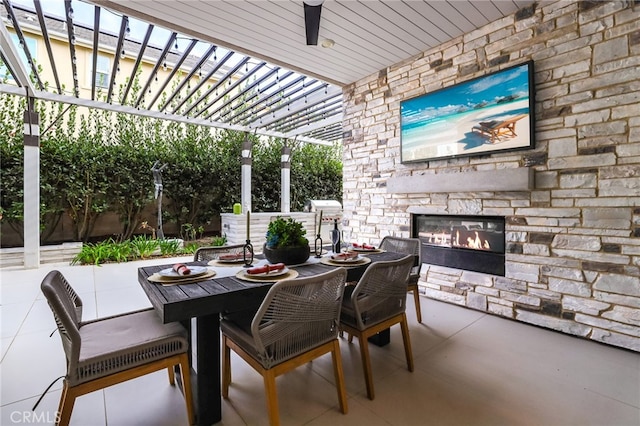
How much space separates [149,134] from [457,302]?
22.4ft

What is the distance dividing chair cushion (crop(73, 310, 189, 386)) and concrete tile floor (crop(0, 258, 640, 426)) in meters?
0.45

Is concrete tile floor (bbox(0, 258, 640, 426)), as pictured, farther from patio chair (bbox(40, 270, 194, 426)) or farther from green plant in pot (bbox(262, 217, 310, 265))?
green plant in pot (bbox(262, 217, 310, 265))

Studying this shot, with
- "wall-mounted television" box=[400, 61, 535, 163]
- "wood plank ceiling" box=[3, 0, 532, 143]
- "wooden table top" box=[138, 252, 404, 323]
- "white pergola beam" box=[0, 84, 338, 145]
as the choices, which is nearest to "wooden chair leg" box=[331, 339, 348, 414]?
"wooden table top" box=[138, 252, 404, 323]

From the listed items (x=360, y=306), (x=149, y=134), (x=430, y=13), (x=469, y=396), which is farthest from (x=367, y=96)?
(x=149, y=134)

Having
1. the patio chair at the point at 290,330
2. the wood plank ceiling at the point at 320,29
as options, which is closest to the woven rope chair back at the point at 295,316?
the patio chair at the point at 290,330

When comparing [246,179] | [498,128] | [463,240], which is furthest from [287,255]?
[246,179]

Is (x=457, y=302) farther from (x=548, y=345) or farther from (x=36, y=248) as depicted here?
(x=36, y=248)

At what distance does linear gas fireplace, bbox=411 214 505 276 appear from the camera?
3.08 metres

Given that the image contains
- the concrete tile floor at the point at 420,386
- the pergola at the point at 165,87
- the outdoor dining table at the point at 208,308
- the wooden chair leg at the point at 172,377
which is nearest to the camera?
the outdoor dining table at the point at 208,308

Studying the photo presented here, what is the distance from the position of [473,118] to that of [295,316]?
2786mm

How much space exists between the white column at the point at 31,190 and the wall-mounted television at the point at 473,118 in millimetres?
5457

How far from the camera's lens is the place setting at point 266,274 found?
166 centimetres

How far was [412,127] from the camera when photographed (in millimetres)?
3691

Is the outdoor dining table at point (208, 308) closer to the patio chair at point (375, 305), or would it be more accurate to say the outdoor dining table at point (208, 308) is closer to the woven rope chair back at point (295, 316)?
the woven rope chair back at point (295, 316)
